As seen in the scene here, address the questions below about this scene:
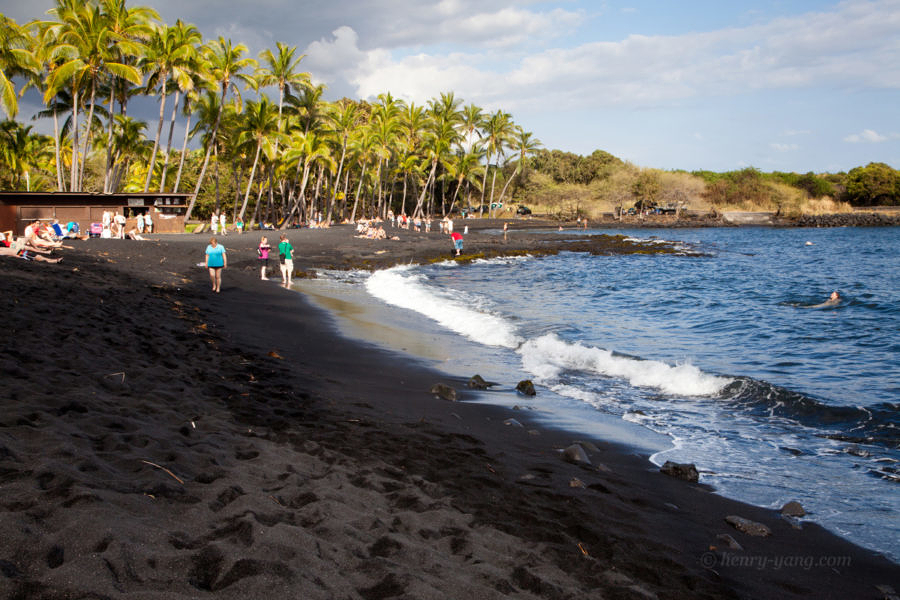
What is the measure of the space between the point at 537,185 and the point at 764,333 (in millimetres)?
80775

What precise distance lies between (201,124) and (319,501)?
4659 centimetres

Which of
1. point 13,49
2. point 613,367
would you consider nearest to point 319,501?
point 613,367

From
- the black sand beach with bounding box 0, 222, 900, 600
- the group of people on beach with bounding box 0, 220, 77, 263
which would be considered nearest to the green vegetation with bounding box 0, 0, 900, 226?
the group of people on beach with bounding box 0, 220, 77, 263

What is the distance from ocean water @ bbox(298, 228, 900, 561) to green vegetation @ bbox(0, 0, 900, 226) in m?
23.0

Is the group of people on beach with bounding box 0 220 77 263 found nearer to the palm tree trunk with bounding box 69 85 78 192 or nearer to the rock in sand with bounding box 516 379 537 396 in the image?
the rock in sand with bounding box 516 379 537 396

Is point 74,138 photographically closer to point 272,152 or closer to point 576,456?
point 272,152

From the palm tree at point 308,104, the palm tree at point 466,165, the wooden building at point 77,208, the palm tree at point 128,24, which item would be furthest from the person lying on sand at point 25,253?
the palm tree at point 466,165

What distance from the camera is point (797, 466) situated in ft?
20.2

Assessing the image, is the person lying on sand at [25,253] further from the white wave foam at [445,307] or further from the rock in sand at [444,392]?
the rock in sand at [444,392]

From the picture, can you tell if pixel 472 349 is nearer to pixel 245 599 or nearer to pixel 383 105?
pixel 245 599

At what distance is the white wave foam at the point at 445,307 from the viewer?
1314 centimetres

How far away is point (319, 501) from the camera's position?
13.2 feet

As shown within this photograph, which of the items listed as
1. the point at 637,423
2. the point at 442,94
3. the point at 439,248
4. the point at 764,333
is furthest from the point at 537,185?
the point at 637,423

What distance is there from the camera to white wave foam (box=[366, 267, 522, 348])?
1314 centimetres
